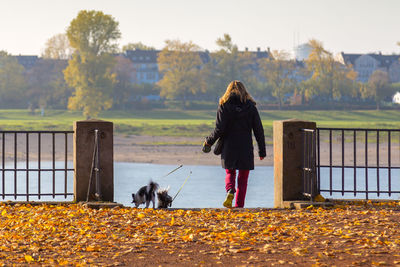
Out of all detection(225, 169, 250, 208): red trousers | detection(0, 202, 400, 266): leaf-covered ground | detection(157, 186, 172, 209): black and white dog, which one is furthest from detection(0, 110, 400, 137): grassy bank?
detection(0, 202, 400, 266): leaf-covered ground

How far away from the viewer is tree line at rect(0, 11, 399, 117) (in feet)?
258

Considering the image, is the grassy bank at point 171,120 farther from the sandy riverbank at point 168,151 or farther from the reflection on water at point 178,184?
the reflection on water at point 178,184

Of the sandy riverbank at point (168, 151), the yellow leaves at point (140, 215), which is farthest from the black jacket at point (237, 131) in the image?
the sandy riverbank at point (168, 151)

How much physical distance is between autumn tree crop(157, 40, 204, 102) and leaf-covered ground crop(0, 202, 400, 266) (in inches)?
2974

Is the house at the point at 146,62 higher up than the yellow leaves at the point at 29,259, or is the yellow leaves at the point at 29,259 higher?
the house at the point at 146,62

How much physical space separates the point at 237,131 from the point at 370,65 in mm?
142986

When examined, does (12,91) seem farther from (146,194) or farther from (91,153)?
(91,153)

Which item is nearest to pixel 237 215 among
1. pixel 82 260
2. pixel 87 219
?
pixel 87 219

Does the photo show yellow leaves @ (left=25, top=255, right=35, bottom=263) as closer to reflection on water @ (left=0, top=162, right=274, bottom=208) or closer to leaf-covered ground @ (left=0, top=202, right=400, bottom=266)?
leaf-covered ground @ (left=0, top=202, right=400, bottom=266)

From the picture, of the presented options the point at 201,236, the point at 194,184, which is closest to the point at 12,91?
the point at 194,184

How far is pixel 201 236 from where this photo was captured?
8766 millimetres

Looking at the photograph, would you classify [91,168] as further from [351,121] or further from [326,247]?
[351,121]

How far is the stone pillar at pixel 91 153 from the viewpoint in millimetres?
11609

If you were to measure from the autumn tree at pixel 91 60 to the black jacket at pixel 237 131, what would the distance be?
66.7 m
